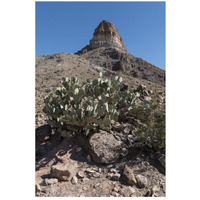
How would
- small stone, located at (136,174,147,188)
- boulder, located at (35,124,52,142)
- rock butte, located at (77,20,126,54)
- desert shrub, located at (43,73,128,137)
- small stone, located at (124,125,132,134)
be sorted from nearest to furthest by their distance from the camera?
small stone, located at (136,174,147,188) < desert shrub, located at (43,73,128,137) < small stone, located at (124,125,132,134) < boulder, located at (35,124,52,142) < rock butte, located at (77,20,126,54)

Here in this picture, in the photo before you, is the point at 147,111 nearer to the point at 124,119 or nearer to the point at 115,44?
the point at 124,119

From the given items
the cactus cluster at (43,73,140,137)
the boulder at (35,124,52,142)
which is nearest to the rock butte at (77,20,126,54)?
the cactus cluster at (43,73,140,137)

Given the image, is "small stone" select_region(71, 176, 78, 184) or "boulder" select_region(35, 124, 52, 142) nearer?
"small stone" select_region(71, 176, 78, 184)

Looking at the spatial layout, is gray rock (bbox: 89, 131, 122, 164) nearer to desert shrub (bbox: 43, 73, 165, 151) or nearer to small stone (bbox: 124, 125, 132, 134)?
desert shrub (bbox: 43, 73, 165, 151)

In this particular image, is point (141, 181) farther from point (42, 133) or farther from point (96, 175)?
point (42, 133)

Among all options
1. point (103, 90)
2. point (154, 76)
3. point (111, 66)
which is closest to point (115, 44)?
point (111, 66)

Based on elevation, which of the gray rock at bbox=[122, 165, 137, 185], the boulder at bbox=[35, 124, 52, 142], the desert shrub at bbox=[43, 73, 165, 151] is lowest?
the gray rock at bbox=[122, 165, 137, 185]

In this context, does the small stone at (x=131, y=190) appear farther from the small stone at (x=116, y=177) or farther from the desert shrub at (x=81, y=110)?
the desert shrub at (x=81, y=110)

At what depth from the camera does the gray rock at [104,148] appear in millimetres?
2691

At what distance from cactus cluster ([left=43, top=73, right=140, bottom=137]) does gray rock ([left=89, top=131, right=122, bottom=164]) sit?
0.24 meters

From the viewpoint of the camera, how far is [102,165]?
8.77ft

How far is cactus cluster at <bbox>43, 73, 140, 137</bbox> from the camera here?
3125 millimetres

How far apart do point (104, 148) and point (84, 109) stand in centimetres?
102

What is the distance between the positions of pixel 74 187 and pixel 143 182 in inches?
38.4
